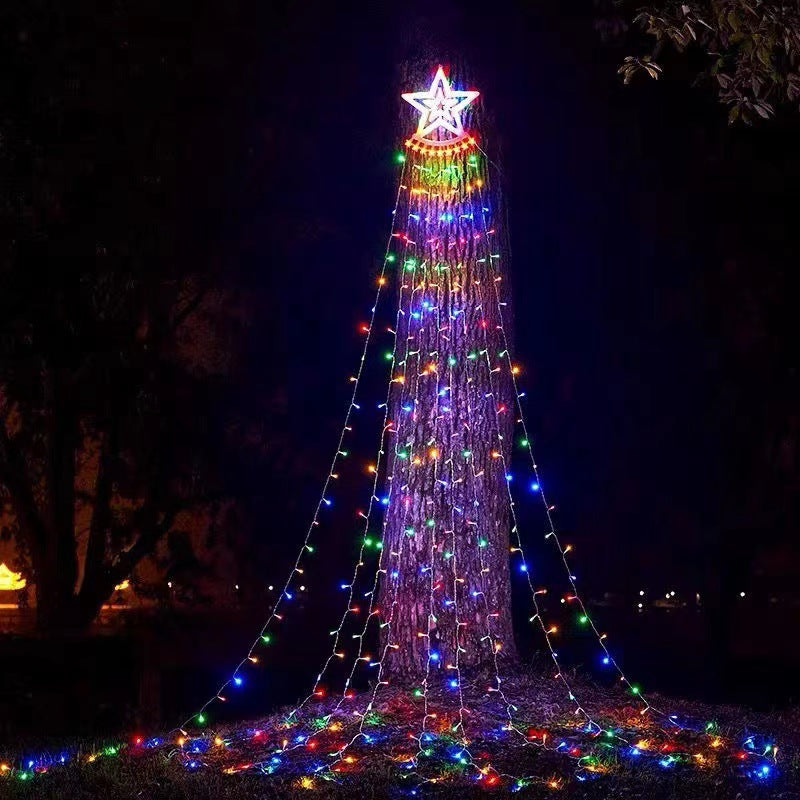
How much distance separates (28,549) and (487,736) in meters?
9.29

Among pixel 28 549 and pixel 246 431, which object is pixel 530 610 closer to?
pixel 246 431

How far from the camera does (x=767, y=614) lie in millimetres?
16906

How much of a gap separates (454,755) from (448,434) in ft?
7.25

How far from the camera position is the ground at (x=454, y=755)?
582cm

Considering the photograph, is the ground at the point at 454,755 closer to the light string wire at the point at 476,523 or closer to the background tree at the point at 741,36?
the light string wire at the point at 476,523

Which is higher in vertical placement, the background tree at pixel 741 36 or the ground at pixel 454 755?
the background tree at pixel 741 36

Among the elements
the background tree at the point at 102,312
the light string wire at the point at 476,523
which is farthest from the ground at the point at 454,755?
the background tree at the point at 102,312

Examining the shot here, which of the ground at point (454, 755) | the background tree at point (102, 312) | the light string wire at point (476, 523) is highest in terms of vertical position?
the background tree at point (102, 312)

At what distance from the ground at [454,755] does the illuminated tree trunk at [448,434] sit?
40cm

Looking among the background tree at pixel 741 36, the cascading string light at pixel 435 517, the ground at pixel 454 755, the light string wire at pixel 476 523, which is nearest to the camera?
the ground at pixel 454 755

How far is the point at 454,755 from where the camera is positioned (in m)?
6.19

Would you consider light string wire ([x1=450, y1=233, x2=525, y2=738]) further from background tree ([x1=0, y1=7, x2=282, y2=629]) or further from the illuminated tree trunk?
background tree ([x1=0, y1=7, x2=282, y2=629])

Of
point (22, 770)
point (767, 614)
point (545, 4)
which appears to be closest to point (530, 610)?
point (767, 614)

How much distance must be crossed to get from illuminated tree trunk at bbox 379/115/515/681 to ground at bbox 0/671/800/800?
15.9 inches
